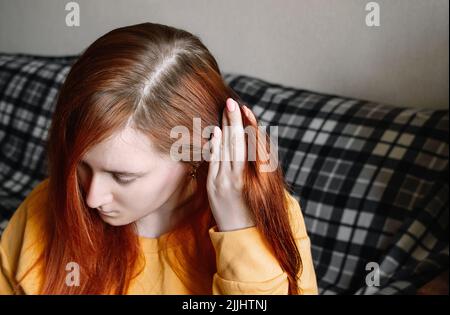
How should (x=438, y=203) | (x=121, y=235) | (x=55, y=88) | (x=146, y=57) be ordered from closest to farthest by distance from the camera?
(x=146, y=57)
(x=121, y=235)
(x=438, y=203)
(x=55, y=88)

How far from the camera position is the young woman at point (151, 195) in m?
0.69

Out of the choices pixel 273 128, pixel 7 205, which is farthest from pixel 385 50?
pixel 7 205

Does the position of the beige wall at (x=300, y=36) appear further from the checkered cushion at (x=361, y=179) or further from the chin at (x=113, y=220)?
the chin at (x=113, y=220)

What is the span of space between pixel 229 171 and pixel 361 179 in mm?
530

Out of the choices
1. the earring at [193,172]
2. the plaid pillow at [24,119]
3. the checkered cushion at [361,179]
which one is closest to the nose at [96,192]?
the earring at [193,172]

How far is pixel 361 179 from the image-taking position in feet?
3.92

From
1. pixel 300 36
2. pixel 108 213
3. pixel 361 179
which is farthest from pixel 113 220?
pixel 361 179

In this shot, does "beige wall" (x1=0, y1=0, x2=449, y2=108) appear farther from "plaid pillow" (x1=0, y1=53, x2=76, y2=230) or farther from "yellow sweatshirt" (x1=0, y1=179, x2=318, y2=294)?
"yellow sweatshirt" (x1=0, y1=179, x2=318, y2=294)

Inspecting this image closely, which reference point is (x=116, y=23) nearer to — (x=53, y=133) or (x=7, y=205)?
(x=53, y=133)

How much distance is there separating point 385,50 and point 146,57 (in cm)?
63

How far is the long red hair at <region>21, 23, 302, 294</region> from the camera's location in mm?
684

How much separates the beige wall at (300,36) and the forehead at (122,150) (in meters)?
0.16

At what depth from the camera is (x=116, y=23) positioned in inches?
30.9

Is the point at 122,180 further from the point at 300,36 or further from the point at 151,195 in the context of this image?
the point at 300,36
